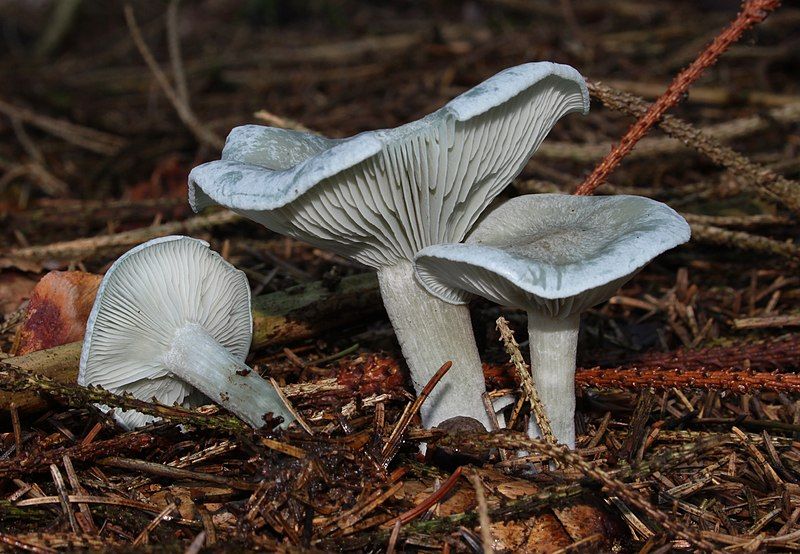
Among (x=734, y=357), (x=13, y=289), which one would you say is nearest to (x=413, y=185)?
(x=734, y=357)

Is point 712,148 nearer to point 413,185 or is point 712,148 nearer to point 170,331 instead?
point 413,185

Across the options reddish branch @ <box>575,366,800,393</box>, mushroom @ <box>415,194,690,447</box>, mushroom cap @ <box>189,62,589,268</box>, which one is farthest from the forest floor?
mushroom cap @ <box>189,62,589,268</box>

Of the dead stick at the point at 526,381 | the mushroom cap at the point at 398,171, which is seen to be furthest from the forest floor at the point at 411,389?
the mushroom cap at the point at 398,171

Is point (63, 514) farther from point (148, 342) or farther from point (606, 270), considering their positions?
point (606, 270)

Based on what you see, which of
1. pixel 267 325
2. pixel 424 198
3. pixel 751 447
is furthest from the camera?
pixel 267 325

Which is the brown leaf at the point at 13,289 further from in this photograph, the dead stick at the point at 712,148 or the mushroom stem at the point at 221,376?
the dead stick at the point at 712,148

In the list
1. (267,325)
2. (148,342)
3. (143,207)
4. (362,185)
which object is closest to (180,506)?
(148,342)
